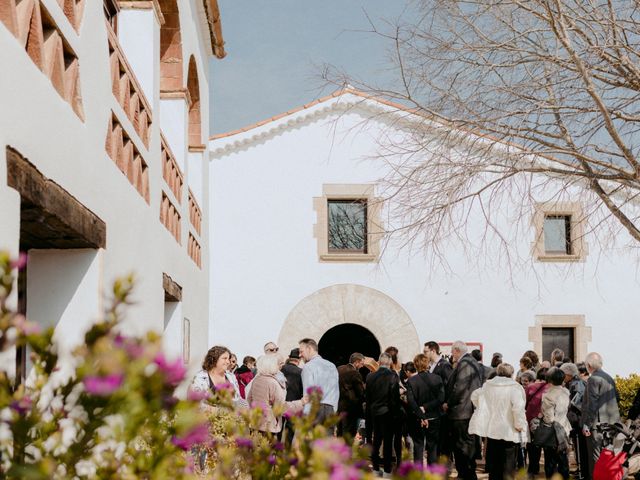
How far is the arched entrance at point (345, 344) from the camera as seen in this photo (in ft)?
77.0

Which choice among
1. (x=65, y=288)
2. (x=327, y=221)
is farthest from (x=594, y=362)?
(x=327, y=221)

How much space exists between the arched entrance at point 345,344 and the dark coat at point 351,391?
35.8ft

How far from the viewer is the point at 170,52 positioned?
11445 millimetres

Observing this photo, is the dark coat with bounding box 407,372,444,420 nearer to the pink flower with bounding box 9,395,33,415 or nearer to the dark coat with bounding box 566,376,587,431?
the dark coat with bounding box 566,376,587,431

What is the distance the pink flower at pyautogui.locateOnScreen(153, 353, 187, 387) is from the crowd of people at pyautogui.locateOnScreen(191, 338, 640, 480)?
6.51 metres

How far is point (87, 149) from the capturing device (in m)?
5.84

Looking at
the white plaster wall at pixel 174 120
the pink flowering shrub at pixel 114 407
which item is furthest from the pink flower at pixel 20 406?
the white plaster wall at pixel 174 120

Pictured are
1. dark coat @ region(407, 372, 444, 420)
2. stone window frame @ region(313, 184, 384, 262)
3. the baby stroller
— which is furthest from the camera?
stone window frame @ region(313, 184, 384, 262)

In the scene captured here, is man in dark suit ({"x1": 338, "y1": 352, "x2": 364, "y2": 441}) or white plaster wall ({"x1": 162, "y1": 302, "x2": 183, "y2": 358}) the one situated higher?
white plaster wall ({"x1": 162, "y1": 302, "x2": 183, "y2": 358})

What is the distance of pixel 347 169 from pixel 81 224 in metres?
14.4

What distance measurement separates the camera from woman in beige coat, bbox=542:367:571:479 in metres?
10.1

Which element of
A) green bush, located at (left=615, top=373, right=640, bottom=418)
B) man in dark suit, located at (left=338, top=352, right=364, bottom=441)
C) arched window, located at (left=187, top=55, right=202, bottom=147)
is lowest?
green bush, located at (left=615, top=373, right=640, bottom=418)

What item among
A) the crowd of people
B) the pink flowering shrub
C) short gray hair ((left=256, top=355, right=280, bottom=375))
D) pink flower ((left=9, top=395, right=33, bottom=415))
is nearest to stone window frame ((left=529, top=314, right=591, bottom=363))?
the crowd of people

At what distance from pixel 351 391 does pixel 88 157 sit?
7.17m
